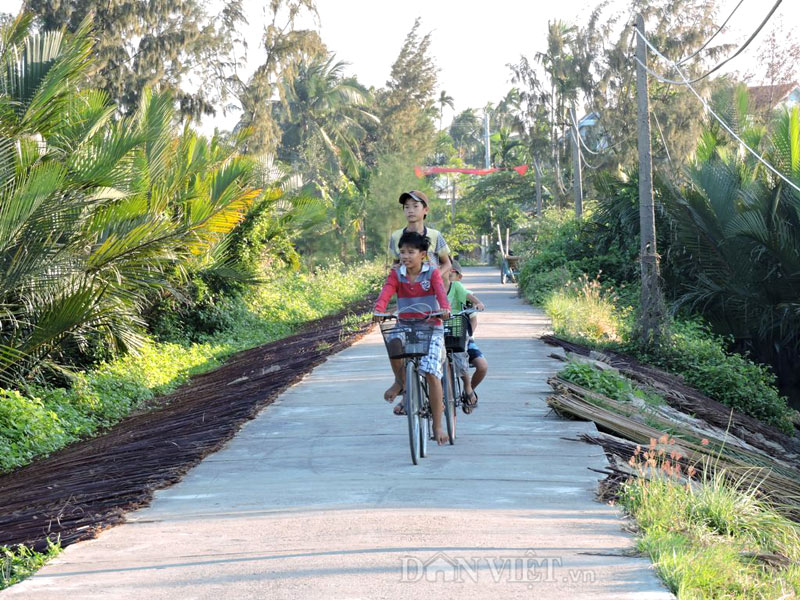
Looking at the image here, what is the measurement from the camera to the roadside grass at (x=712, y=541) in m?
4.68

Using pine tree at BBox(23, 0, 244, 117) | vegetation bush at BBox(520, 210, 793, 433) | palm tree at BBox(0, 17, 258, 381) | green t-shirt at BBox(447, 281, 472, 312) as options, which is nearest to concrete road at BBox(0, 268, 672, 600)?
green t-shirt at BBox(447, 281, 472, 312)

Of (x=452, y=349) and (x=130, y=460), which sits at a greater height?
(x=452, y=349)

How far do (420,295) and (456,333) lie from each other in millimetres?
690

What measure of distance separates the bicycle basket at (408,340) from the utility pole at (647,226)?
9.87 metres

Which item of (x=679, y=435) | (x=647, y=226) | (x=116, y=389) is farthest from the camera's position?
(x=647, y=226)

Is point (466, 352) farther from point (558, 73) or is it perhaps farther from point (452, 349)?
point (558, 73)

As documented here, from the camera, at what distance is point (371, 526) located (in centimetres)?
573

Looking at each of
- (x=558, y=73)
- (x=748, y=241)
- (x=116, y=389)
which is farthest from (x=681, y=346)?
(x=558, y=73)

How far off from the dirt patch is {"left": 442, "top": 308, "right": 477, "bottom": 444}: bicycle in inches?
75.8

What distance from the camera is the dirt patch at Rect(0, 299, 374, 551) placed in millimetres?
6371

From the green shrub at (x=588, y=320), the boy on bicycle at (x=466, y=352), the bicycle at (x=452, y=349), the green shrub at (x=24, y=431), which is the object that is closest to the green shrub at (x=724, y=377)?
the green shrub at (x=588, y=320)

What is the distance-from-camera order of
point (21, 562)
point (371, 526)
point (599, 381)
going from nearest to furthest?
point (21, 562) < point (371, 526) < point (599, 381)

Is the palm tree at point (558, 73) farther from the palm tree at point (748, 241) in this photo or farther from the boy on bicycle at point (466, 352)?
the boy on bicycle at point (466, 352)

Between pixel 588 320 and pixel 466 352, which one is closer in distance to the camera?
pixel 466 352
